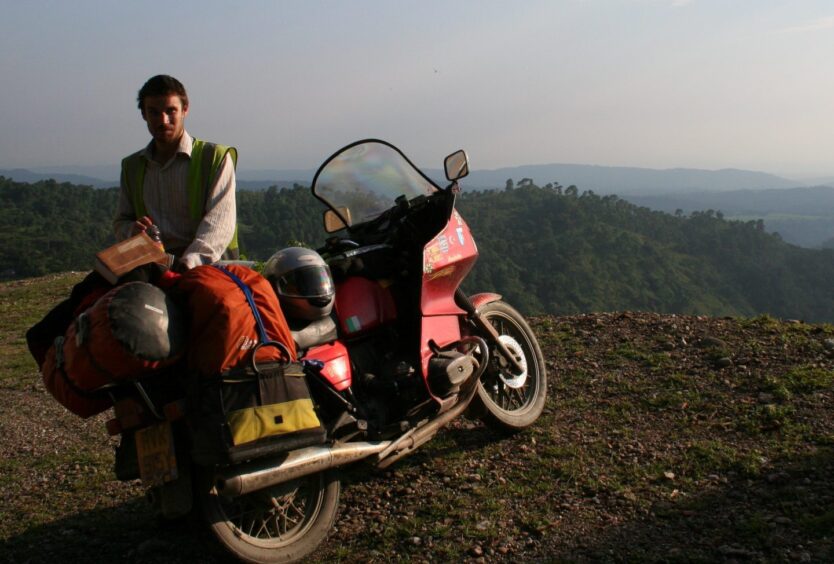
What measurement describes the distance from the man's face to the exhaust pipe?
5.96ft

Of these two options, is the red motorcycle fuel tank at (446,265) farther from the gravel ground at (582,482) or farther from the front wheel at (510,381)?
the gravel ground at (582,482)

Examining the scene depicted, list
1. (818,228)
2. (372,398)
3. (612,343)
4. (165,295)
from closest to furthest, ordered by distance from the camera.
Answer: (165,295) → (372,398) → (612,343) → (818,228)

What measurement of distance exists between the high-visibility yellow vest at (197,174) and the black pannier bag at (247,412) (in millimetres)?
970

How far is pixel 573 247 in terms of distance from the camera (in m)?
86.2

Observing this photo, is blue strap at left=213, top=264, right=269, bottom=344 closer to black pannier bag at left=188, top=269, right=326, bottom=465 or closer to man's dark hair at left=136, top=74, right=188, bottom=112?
black pannier bag at left=188, top=269, right=326, bottom=465

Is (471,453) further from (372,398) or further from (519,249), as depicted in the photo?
(519,249)

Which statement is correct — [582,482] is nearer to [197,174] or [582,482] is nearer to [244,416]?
[244,416]

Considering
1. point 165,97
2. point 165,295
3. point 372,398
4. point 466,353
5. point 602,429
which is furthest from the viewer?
point 602,429

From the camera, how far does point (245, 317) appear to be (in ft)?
10.2

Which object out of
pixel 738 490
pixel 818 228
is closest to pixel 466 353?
pixel 738 490

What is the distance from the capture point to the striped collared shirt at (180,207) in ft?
12.7

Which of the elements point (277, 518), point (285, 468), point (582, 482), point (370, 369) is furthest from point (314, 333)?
point (582, 482)

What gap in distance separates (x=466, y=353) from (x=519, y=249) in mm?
80938

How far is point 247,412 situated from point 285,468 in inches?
15.5
